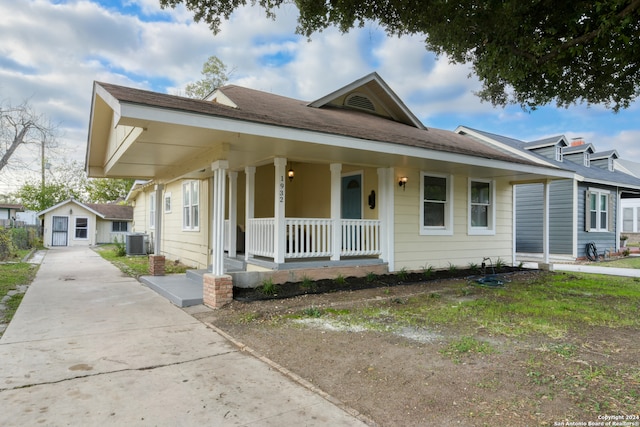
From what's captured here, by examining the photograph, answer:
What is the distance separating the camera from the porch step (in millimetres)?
6918

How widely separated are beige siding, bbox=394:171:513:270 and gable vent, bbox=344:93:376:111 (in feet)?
9.08

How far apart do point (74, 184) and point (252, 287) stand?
39.6 m

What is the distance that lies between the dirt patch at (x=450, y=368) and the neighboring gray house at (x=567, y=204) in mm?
11037

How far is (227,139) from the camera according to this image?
21.0 ft

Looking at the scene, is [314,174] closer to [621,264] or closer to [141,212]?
[621,264]

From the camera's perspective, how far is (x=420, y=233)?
984 centimetres

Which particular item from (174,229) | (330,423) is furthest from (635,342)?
(174,229)

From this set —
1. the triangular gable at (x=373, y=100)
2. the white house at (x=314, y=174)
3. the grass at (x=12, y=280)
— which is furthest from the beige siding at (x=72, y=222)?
the triangular gable at (x=373, y=100)

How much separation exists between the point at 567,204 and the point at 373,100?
9.12 m

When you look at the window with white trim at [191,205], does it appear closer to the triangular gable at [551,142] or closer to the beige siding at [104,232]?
the triangular gable at [551,142]

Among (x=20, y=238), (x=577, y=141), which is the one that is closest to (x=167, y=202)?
(x=20, y=238)

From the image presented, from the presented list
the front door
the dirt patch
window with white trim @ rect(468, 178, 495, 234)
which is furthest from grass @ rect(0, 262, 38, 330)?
window with white trim @ rect(468, 178, 495, 234)

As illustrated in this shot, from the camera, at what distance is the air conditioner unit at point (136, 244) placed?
1697cm

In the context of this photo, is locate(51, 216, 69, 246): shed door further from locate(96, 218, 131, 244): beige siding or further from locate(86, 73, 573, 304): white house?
locate(86, 73, 573, 304): white house
